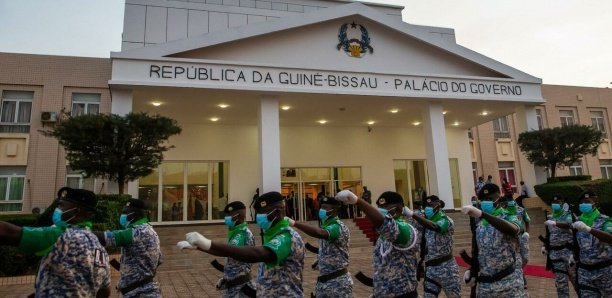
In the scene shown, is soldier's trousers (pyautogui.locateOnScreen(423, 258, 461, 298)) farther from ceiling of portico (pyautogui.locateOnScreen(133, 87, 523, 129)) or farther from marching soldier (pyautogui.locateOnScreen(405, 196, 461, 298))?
ceiling of portico (pyautogui.locateOnScreen(133, 87, 523, 129))

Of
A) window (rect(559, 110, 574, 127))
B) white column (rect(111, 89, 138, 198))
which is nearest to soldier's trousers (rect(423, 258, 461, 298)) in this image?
white column (rect(111, 89, 138, 198))

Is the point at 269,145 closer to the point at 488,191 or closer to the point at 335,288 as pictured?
the point at 335,288

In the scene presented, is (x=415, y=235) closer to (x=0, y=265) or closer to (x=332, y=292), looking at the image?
(x=332, y=292)

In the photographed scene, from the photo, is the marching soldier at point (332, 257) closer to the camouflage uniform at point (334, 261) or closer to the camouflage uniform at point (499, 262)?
the camouflage uniform at point (334, 261)

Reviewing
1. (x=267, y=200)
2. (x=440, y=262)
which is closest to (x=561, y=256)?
(x=440, y=262)

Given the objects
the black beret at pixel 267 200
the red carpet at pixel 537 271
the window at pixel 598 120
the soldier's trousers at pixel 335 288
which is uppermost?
the window at pixel 598 120

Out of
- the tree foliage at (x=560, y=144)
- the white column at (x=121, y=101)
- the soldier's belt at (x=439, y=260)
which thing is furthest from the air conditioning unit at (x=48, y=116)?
the tree foliage at (x=560, y=144)

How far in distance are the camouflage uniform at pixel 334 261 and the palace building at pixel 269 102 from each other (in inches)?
388

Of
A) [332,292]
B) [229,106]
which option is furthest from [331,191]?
[332,292]

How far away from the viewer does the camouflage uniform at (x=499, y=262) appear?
4.43 m

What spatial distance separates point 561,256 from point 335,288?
492 centimetres

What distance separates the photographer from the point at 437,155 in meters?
17.5

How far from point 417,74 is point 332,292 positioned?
13943 millimetres

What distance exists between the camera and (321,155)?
21469 mm
